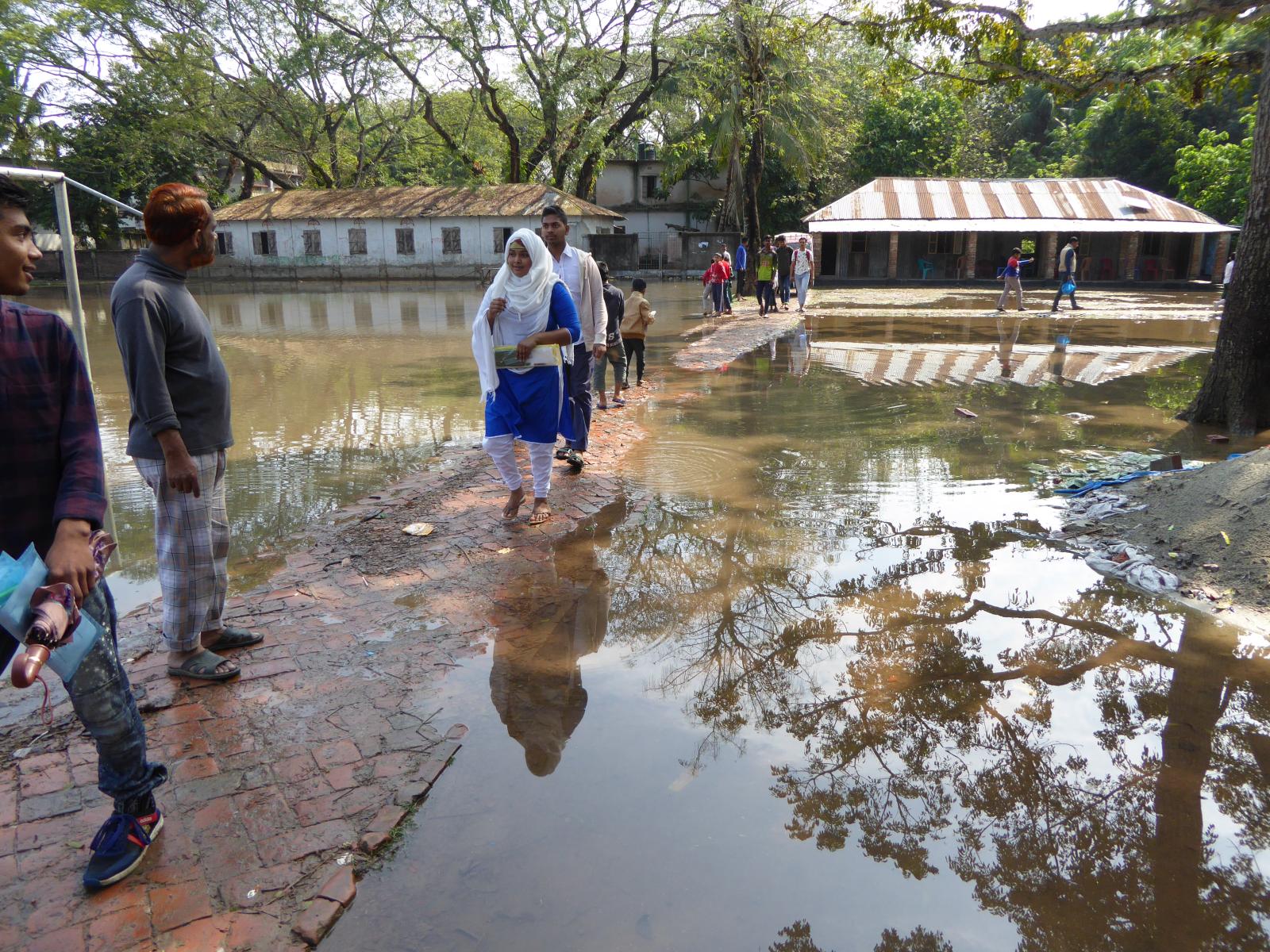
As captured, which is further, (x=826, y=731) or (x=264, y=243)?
(x=264, y=243)

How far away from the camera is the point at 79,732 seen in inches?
131

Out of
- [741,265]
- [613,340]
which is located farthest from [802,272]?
[613,340]

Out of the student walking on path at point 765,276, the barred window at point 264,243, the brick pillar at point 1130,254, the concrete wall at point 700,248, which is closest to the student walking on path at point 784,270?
the student walking on path at point 765,276

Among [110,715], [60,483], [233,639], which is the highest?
[60,483]

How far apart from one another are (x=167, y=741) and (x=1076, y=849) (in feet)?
10.9

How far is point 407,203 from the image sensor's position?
36.7 metres

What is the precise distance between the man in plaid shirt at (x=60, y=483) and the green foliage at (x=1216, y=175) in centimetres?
3479

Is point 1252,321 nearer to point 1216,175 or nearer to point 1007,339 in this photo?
point 1007,339

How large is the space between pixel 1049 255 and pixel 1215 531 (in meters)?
29.3

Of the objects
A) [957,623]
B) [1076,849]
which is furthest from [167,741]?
[957,623]

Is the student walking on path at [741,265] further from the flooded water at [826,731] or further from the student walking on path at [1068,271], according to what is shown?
the flooded water at [826,731]

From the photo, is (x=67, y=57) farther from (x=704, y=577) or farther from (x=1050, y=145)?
(x=1050, y=145)

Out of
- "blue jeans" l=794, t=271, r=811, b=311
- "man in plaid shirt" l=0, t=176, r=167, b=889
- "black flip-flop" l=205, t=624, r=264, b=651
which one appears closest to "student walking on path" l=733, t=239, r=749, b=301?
"blue jeans" l=794, t=271, r=811, b=311

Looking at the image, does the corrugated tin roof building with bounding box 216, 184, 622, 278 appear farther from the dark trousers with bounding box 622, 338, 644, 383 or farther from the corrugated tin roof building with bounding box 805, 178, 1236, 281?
the dark trousers with bounding box 622, 338, 644, 383
